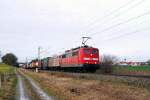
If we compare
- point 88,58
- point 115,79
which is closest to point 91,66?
point 88,58

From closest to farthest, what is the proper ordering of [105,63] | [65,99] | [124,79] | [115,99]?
[115,99] → [65,99] → [124,79] → [105,63]

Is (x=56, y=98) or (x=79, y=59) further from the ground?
(x=79, y=59)

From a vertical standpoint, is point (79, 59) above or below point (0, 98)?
above

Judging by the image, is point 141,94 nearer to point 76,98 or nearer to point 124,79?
point 76,98

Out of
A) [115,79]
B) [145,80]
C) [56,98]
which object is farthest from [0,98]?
[115,79]

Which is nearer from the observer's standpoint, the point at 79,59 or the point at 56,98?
the point at 56,98

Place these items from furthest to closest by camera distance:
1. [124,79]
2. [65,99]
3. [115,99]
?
[124,79] < [65,99] < [115,99]

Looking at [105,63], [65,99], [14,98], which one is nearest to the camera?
[65,99]

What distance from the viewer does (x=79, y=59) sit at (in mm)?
56594

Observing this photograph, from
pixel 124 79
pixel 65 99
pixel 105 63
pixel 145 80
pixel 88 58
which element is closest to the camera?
pixel 65 99

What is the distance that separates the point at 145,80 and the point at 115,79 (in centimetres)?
648

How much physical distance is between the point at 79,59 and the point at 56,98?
3152cm

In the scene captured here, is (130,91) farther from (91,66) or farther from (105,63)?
(105,63)

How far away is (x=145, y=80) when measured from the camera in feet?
93.5
